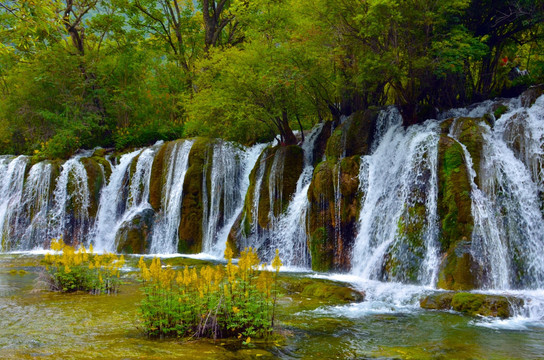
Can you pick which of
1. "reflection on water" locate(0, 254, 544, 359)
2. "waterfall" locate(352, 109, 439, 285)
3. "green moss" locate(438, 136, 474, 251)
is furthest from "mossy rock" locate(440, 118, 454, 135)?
"reflection on water" locate(0, 254, 544, 359)

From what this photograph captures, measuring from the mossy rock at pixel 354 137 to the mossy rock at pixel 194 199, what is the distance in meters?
6.02

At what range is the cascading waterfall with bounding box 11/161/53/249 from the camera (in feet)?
72.4

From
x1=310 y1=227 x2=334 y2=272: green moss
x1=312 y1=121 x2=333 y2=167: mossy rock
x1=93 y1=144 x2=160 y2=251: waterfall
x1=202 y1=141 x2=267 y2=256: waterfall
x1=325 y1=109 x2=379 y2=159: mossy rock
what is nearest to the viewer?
x1=310 y1=227 x2=334 y2=272: green moss

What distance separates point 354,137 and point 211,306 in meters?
10.9

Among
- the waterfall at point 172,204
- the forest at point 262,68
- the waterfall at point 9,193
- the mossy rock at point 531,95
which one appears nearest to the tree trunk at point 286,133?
the forest at point 262,68

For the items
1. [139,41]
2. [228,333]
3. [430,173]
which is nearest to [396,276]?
[430,173]

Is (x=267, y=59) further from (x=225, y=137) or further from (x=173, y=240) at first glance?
(x=173, y=240)

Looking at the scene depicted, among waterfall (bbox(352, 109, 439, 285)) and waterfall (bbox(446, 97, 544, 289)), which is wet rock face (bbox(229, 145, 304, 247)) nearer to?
waterfall (bbox(352, 109, 439, 285))

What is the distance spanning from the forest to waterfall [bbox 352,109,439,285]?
2.16m

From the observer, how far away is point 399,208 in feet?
42.7

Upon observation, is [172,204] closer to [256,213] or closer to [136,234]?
[136,234]

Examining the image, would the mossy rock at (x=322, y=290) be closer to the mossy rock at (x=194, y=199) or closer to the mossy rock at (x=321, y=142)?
the mossy rock at (x=321, y=142)

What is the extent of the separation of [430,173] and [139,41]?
25135 mm

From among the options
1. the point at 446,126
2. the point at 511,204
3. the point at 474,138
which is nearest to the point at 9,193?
the point at 446,126
